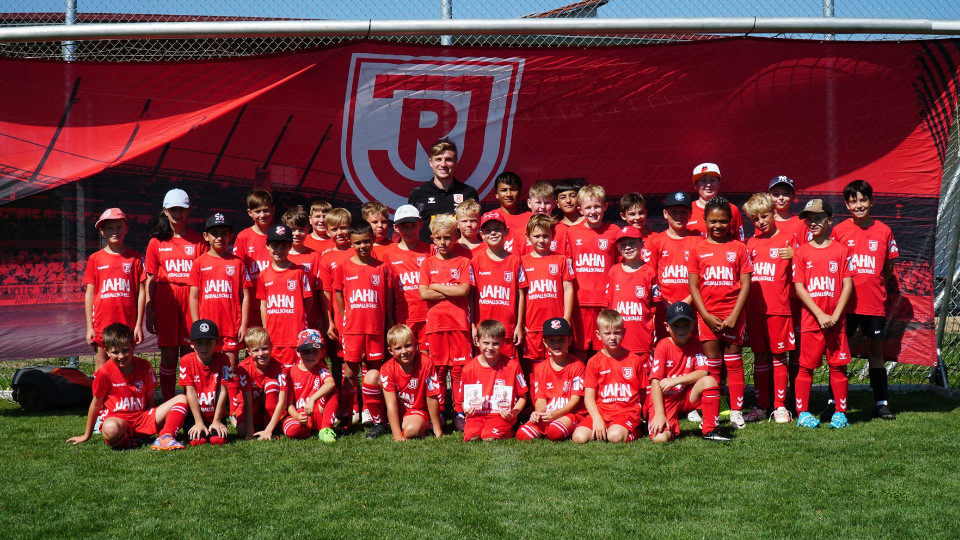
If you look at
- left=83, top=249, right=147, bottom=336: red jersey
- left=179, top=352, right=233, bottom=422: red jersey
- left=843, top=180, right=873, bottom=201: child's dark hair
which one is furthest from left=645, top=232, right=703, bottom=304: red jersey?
left=83, top=249, right=147, bottom=336: red jersey

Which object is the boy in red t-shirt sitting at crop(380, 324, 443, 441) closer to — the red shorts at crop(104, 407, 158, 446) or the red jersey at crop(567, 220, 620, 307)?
the red jersey at crop(567, 220, 620, 307)

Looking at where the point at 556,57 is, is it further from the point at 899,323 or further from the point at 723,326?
the point at 899,323

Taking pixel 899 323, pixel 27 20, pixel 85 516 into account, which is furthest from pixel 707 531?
pixel 27 20

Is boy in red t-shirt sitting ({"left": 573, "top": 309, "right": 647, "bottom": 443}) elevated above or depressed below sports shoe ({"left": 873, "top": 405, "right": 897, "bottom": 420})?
above

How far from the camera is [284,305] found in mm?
6586

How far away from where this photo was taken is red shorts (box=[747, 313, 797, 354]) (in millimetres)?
6523

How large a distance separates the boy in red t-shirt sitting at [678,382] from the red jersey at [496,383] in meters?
0.96

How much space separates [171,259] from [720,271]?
432 cm

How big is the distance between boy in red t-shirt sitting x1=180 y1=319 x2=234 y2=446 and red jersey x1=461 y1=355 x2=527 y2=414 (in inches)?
70.3

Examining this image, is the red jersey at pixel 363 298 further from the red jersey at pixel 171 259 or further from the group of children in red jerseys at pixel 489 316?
the red jersey at pixel 171 259

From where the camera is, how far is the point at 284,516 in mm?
4176

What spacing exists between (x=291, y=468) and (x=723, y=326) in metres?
3.28

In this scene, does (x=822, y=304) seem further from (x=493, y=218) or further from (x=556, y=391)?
(x=493, y=218)

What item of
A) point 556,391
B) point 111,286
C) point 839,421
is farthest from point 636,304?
point 111,286
